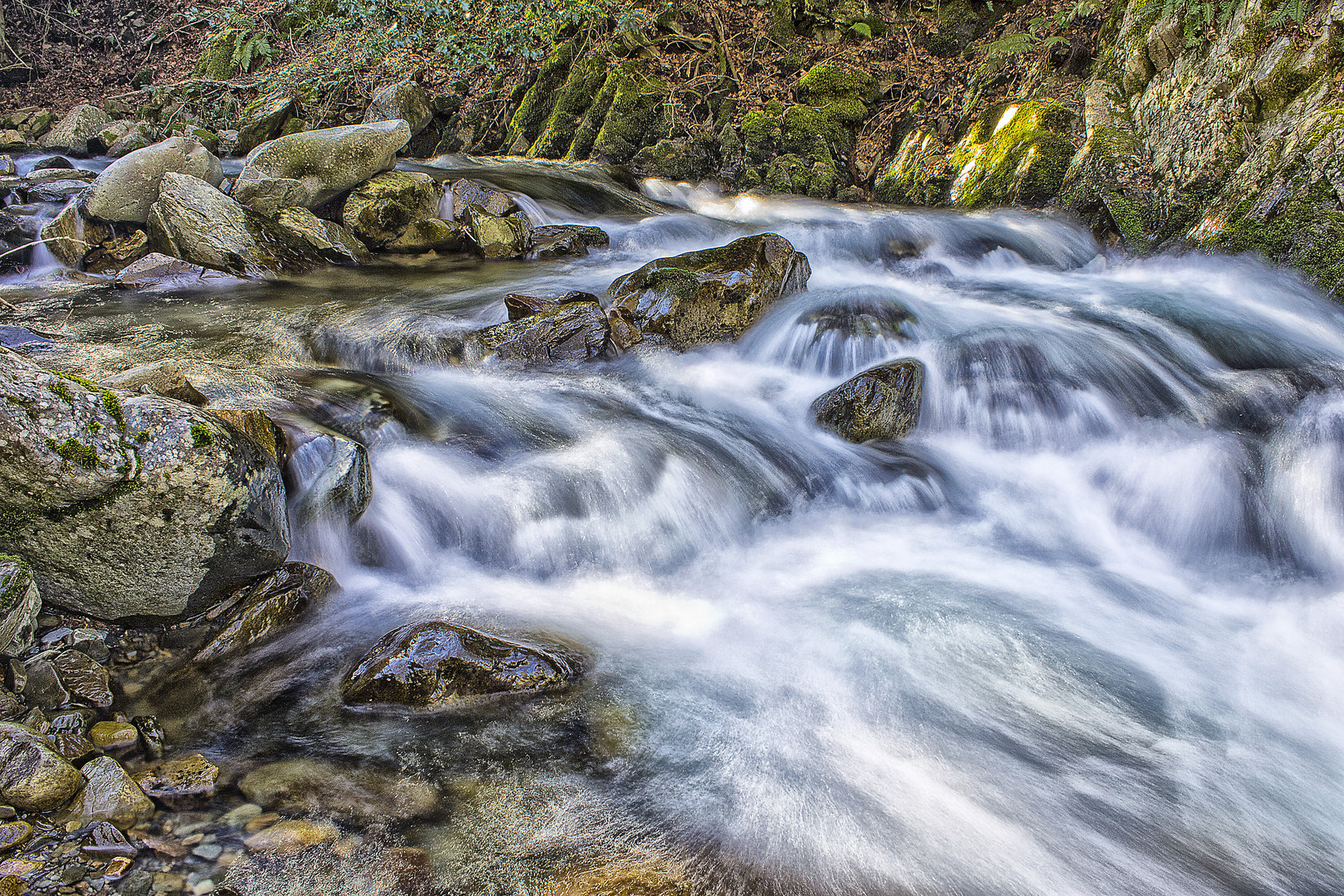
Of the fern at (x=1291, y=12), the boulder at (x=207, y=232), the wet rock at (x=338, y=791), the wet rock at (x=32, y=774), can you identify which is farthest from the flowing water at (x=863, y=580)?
the fern at (x=1291, y=12)

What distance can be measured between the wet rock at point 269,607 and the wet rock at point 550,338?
3115 millimetres

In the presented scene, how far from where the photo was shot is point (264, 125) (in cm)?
1405

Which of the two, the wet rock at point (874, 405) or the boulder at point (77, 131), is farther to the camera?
the boulder at point (77, 131)

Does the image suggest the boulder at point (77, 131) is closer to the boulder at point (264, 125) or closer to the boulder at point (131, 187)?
the boulder at point (264, 125)

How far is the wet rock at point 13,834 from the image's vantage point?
1912 mm

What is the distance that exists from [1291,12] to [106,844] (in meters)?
9.92

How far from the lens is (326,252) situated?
27.7 ft

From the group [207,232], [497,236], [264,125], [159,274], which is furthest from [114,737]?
[264,125]

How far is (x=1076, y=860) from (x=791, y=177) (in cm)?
1055

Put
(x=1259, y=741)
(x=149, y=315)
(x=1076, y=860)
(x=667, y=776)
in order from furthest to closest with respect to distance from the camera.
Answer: (x=149, y=315)
(x=1259, y=741)
(x=667, y=776)
(x=1076, y=860)

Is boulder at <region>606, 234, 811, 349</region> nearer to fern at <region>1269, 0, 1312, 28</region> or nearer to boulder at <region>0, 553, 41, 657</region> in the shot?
boulder at <region>0, 553, 41, 657</region>

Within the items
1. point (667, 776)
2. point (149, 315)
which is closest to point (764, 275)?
point (667, 776)

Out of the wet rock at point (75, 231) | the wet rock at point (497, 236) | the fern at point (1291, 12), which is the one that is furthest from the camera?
the wet rock at point (497, 236)

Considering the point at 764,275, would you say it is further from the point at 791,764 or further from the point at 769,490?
the point at 791,764
